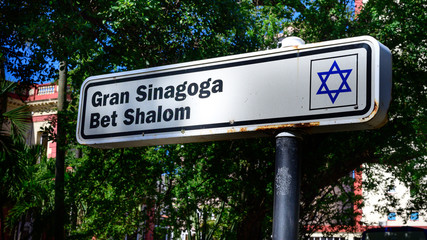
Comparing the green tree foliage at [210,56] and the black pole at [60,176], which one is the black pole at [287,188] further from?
the black pole at [60,176]

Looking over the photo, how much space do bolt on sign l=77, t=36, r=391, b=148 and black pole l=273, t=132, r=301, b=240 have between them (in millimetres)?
78

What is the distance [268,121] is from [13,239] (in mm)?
23297

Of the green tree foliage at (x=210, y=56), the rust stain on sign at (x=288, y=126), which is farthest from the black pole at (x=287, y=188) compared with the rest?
the green tree foliage at (x=210, y=56)

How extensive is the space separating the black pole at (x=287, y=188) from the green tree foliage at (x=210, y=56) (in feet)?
25.3

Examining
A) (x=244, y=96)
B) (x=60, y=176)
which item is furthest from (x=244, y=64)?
(x=60, y=176)

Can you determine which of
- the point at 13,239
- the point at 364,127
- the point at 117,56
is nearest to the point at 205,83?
the point at 364,127

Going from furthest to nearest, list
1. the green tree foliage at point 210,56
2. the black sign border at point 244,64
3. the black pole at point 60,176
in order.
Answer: the black pole at point 60,176, the green tree foliage at point 210,56, the black sign border at point 244,64

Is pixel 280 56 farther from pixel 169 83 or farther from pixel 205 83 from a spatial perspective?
pixel 169 83

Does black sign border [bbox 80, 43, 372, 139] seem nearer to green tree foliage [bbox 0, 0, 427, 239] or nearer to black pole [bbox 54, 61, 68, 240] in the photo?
green tree foliage [bbox 0, 0, 427, 239]

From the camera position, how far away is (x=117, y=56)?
34.4ft

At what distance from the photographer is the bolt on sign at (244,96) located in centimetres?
170

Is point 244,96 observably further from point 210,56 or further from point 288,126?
point 210,56

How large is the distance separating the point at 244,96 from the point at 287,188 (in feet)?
1.48

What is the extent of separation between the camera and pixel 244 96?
1950 mm
